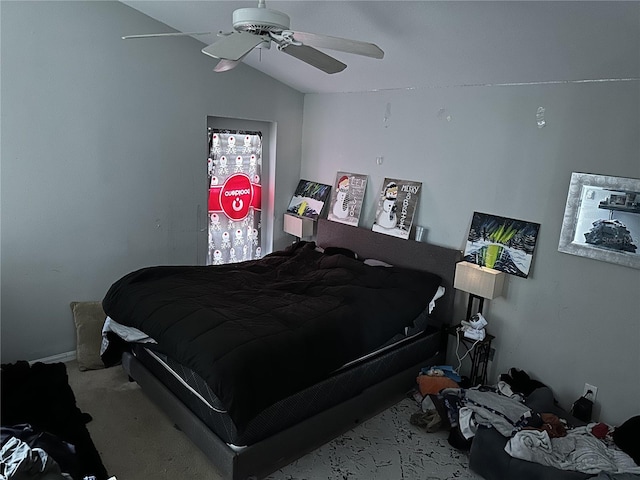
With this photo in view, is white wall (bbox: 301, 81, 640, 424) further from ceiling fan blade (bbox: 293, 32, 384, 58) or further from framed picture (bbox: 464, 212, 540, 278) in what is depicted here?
ceiling fan blade (bbox: 293, 32, 384, 58)

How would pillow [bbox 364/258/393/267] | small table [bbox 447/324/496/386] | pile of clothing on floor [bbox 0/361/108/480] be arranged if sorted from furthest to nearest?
pillow [bbox 364/258/393/267] < small table [bbox 447/324/496/386] < pile of clothing on floor [bbox 0/361/108/480]

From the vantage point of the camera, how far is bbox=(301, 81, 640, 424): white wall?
9.15 ft

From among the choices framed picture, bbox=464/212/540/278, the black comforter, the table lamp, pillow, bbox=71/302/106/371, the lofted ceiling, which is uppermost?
the lofted ceiling

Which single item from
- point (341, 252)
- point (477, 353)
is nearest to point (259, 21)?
point (341, 252)

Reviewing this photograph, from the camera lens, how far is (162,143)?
397cm

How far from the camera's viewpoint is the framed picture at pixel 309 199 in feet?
15.7

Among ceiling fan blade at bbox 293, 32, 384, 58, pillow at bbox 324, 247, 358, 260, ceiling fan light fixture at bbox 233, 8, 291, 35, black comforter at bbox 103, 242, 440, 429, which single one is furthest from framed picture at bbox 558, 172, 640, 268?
ceiling fan light fixture at bbox 233, 8, 291, 35

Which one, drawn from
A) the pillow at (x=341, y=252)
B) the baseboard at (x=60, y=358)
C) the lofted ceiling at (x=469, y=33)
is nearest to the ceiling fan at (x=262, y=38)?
the lofted ceiling at (x=469, y=33)

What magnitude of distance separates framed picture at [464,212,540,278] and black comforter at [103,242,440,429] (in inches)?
15.9

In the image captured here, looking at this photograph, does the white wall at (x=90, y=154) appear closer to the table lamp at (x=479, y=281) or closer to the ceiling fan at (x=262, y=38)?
the ceiling fan at (x=262, y=38)

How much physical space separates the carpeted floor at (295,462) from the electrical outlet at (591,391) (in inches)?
36.0

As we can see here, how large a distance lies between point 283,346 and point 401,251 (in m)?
1.76

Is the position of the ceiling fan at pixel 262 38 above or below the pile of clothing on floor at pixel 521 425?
above

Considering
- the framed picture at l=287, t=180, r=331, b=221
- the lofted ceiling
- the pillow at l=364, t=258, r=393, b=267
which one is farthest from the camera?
the framed picture at l=287, t=180, r=331, b=221
